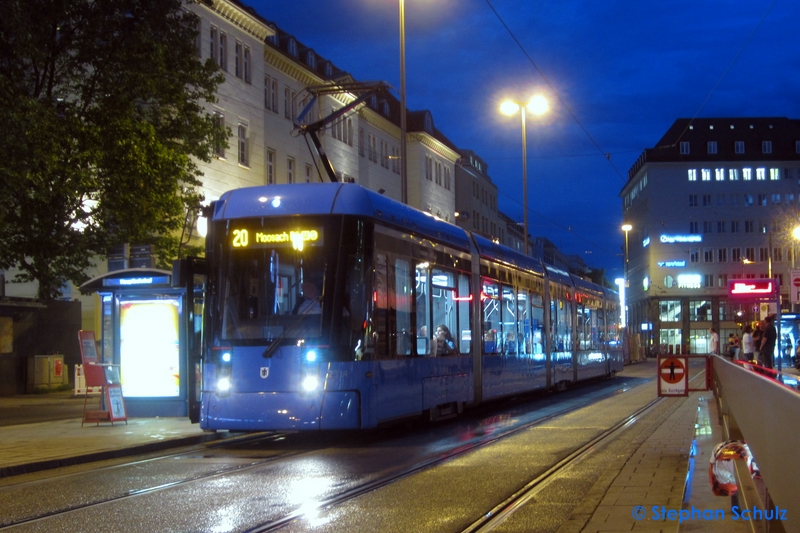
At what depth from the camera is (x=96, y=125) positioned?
2848 cm

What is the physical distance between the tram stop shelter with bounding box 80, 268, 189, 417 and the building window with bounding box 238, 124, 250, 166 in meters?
26.9

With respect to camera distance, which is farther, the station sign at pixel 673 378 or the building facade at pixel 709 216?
the building facade at pixel 709 216

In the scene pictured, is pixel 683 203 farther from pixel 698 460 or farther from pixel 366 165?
pixel 698 460

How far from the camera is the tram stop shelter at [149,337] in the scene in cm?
1809

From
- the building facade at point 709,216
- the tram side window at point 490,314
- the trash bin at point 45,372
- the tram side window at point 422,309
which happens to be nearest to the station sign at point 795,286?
the tram side window at point 490,314

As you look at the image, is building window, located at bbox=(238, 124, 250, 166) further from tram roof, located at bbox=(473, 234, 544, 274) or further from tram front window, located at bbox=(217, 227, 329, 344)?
tram front window, located at bbox=(217, 227, 329, 344)

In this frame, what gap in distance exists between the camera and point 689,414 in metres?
19.3

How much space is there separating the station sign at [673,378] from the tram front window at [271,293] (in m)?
4.86

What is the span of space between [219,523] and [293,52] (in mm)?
46654

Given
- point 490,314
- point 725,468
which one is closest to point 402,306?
point 490,314

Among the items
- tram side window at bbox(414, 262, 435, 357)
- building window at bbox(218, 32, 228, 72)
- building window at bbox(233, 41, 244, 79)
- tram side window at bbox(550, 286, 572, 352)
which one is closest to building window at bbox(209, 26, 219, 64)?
building window at bbox(218, 32, 228, 72)

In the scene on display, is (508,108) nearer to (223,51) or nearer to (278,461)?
(223,51)

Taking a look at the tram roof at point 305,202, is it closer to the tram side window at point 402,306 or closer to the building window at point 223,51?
the tram side window at point 402,306

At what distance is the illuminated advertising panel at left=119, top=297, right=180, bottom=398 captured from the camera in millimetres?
18156
